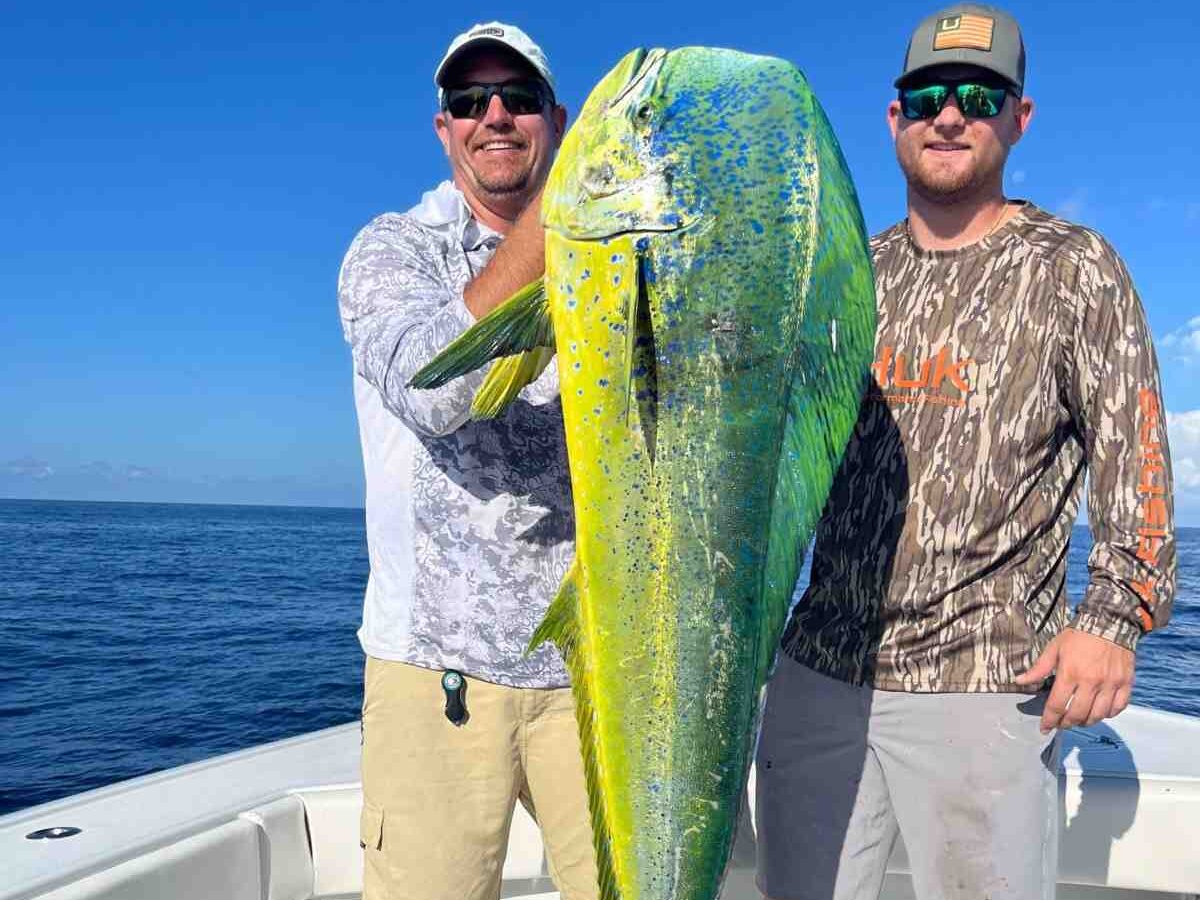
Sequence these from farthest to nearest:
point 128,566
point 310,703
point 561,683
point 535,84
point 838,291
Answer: point 128,566 → point 310,703 → point 561,683 → point 535,84 → point 838,291

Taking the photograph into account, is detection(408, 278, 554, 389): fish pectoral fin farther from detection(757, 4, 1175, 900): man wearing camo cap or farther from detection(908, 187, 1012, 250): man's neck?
detection(908, 187, 1012, 250): man's neck

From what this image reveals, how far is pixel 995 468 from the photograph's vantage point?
2.47m

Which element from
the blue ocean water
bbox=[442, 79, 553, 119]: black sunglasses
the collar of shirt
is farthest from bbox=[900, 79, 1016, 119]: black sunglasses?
the blue ocean water

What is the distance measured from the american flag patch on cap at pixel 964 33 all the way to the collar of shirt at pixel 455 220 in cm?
142

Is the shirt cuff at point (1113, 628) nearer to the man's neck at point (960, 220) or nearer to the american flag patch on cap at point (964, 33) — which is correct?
the man's neck at point (960, 220)

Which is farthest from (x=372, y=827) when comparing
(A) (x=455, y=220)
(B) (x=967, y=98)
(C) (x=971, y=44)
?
(C) (x=971, y=44)

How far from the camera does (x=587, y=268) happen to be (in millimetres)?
1551

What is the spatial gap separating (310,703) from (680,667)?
1524cm

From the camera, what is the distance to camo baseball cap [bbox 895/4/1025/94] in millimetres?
2564

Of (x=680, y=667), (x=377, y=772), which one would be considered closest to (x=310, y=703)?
(x=377, y=772)

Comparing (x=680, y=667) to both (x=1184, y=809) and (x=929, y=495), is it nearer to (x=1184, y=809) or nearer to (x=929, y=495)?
(x=929, y=495)

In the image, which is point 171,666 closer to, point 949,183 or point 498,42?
point 498,42

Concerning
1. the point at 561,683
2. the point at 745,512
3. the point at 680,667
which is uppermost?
the point at 745,512

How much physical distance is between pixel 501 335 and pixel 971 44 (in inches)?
72.7
